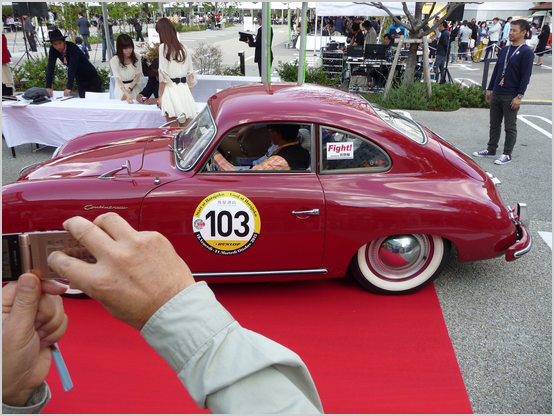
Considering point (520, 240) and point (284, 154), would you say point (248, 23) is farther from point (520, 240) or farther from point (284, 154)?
point (520, 240)

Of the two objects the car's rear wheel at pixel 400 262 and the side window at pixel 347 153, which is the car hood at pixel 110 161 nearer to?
the side window at pixel 347 153

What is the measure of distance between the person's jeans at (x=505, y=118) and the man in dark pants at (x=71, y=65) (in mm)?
6738

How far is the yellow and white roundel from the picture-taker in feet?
10.2

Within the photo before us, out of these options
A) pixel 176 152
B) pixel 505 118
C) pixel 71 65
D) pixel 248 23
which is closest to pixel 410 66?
pixel 505 118

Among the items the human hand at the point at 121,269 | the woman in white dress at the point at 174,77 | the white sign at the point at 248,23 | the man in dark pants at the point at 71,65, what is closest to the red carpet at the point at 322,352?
the human hand at the point at 121,269

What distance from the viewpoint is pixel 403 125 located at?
12.2 feet

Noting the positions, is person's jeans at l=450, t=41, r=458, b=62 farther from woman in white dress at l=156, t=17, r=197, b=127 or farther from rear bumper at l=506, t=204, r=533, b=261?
rear bumper at l=506, t=204, r=533, b=261

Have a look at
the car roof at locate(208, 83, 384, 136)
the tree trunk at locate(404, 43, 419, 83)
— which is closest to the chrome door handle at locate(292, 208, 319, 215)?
the car roof at locate(208, 83, 384, 136)

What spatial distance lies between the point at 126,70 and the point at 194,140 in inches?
178

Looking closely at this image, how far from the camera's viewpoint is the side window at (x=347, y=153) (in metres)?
3.30

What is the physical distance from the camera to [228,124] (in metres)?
3.29

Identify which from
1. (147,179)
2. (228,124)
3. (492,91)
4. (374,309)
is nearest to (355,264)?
(374,309)

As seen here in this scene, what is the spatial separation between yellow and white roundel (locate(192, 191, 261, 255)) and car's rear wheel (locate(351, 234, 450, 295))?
0.89 meters

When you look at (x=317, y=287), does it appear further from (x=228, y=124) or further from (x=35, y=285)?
(x=35, y=285)
